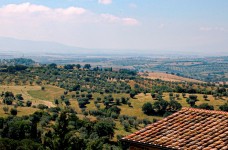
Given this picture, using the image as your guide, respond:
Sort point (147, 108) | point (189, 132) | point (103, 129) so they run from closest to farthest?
point (189, 132) < point (103, 129) < point (147, 108)

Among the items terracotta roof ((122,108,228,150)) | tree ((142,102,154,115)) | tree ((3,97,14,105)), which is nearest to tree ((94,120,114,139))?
tree ((142,102,154,115))

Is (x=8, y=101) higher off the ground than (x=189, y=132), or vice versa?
(x=189, y=132)

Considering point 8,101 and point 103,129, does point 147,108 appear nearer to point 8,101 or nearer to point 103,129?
point 103,129

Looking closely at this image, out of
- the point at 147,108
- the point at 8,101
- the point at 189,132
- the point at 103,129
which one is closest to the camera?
the point at 189,132

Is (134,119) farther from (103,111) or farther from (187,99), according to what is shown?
(187,99)

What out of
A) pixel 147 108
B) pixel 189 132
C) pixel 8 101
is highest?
pixel 189 132

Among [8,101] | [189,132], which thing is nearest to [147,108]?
[8,101]

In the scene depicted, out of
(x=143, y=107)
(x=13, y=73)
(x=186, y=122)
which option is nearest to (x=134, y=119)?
(x=143, y=107)

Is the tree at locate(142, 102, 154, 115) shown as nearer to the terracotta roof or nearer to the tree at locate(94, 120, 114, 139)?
the tree at locate(94, 120, 114, 139)
